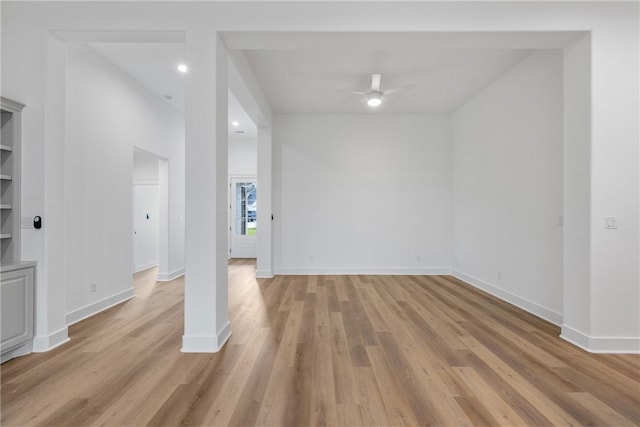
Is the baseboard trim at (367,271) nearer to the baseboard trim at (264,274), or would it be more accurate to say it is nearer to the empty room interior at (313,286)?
the baseboard trim at (264,274)

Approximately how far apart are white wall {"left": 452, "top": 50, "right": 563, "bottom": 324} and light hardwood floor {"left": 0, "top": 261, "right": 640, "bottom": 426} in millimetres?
624

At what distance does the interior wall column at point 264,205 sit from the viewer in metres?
5.75

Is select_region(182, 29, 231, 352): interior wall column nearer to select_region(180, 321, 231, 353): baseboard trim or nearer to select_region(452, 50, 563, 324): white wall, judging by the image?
select_region(180, 321, 231, 353): baseboard trim

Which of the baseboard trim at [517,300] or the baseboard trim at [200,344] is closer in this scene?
the baseboard trim at [200,344]

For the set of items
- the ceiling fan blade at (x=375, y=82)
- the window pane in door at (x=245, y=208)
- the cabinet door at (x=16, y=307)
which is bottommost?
the cabinet door at (x=16, y=307)

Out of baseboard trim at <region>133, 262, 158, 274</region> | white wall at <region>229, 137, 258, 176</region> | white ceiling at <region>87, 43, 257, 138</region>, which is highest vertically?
white ceiling at <region>87, 43, 257, 138</region>

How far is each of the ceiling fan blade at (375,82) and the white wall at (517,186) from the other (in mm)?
1709

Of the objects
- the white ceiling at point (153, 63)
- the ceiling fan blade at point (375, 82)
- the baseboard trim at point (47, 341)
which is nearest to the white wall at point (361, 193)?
the ceiling fan blade at point (375, 82)

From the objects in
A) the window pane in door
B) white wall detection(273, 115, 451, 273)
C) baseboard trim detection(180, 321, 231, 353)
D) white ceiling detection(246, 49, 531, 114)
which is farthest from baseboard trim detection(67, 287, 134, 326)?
the window pane in door

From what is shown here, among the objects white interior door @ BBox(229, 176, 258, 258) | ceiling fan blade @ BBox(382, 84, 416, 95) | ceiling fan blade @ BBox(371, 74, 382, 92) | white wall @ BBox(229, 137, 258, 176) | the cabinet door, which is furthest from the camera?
white interior door @ BBox(229, 176, 258, 258)

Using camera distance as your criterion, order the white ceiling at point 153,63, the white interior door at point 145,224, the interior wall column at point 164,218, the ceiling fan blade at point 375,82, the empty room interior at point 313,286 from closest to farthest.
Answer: the empty room interior at point 313,286 → the white ceiling at point 153,63 → the ceiling fan blade at point 375,82 → the interior wall column at point 164,218 → the white interior door at point 145,224

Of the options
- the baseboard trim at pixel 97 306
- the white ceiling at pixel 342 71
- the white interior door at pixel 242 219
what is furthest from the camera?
the white interior door at pixel 242 219

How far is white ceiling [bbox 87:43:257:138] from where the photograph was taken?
348 centimetres

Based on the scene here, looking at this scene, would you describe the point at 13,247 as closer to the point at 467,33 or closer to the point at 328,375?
the point at 328,375
